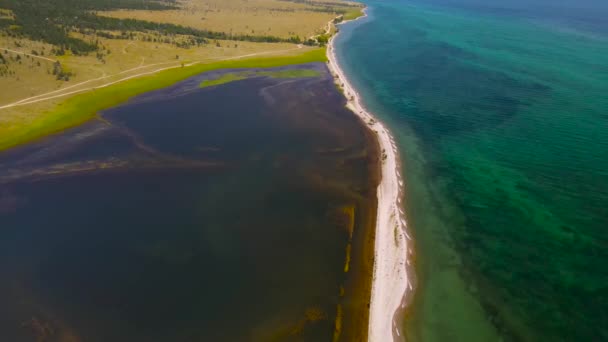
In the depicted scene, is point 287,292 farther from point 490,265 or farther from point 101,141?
point 101,141

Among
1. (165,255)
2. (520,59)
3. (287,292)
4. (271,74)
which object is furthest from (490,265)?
(520,59)

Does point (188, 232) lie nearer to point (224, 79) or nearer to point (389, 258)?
point (389, 258)

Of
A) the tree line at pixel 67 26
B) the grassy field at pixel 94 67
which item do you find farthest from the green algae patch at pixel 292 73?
the tree line at pixel 67 26

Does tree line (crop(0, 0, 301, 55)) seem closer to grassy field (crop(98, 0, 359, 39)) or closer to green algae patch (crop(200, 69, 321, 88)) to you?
grassy field (crop(98, 0, 359, 39))

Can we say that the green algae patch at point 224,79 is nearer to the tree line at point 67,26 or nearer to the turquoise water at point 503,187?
the turquoise water at point 503,187

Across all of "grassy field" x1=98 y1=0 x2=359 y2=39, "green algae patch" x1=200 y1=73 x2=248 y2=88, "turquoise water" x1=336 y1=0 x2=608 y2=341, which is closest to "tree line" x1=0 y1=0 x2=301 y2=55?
"grassy field" x1=98 y1=0 x2=359 y2=39

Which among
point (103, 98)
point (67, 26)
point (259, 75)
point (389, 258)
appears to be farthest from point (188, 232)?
point (67, 26)
